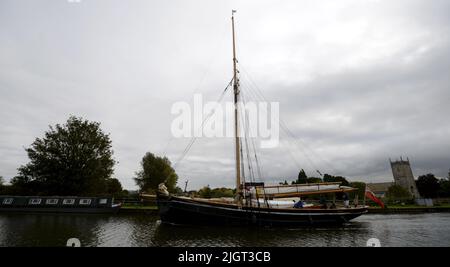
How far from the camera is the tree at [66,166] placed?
137 feet

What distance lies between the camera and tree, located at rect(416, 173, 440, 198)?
291 ft

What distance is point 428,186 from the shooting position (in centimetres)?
9062

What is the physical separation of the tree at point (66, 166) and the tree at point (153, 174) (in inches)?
643

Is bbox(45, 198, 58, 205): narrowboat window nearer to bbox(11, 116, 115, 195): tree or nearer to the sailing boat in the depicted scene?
bbox(11, 116, 115, 195): tree

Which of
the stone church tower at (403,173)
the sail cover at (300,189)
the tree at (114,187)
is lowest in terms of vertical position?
the sail cover at (300,189)

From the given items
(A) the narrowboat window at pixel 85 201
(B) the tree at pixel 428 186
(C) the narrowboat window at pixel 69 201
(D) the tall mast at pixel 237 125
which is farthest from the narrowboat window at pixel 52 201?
(B) the tree at pixel 428 186

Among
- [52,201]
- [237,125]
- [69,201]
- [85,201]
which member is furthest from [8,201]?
[237,125]

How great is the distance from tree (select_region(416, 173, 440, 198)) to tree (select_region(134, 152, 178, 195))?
9346 centimetres

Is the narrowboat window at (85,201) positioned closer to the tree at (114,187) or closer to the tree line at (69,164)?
the tree line at (69,164)

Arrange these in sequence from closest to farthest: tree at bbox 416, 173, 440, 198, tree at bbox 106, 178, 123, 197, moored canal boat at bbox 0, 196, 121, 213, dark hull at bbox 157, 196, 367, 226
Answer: dark hull at bbox 157, 196, 367, 226
moored canal boat at bbox 0, 196, 121, 213
tree at bbox 106, 178, 123, 197
tree at bbox 416, 173, 440, 198

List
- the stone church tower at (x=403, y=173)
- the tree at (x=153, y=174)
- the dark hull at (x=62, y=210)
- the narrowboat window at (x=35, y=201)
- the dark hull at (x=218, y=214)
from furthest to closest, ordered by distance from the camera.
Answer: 1. the stone church tower at (x=403, y=173)
2. the tree at (x=153, y=174)
3. the narrowboat window at (x=35, y=201)
4. the dark hull at (x=62, y=210)
5. the dark hull at (x=218, y=214)

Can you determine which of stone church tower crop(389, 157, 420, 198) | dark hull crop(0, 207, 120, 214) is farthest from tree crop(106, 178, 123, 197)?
stone church tower crop(389, 157, 420, 198)
